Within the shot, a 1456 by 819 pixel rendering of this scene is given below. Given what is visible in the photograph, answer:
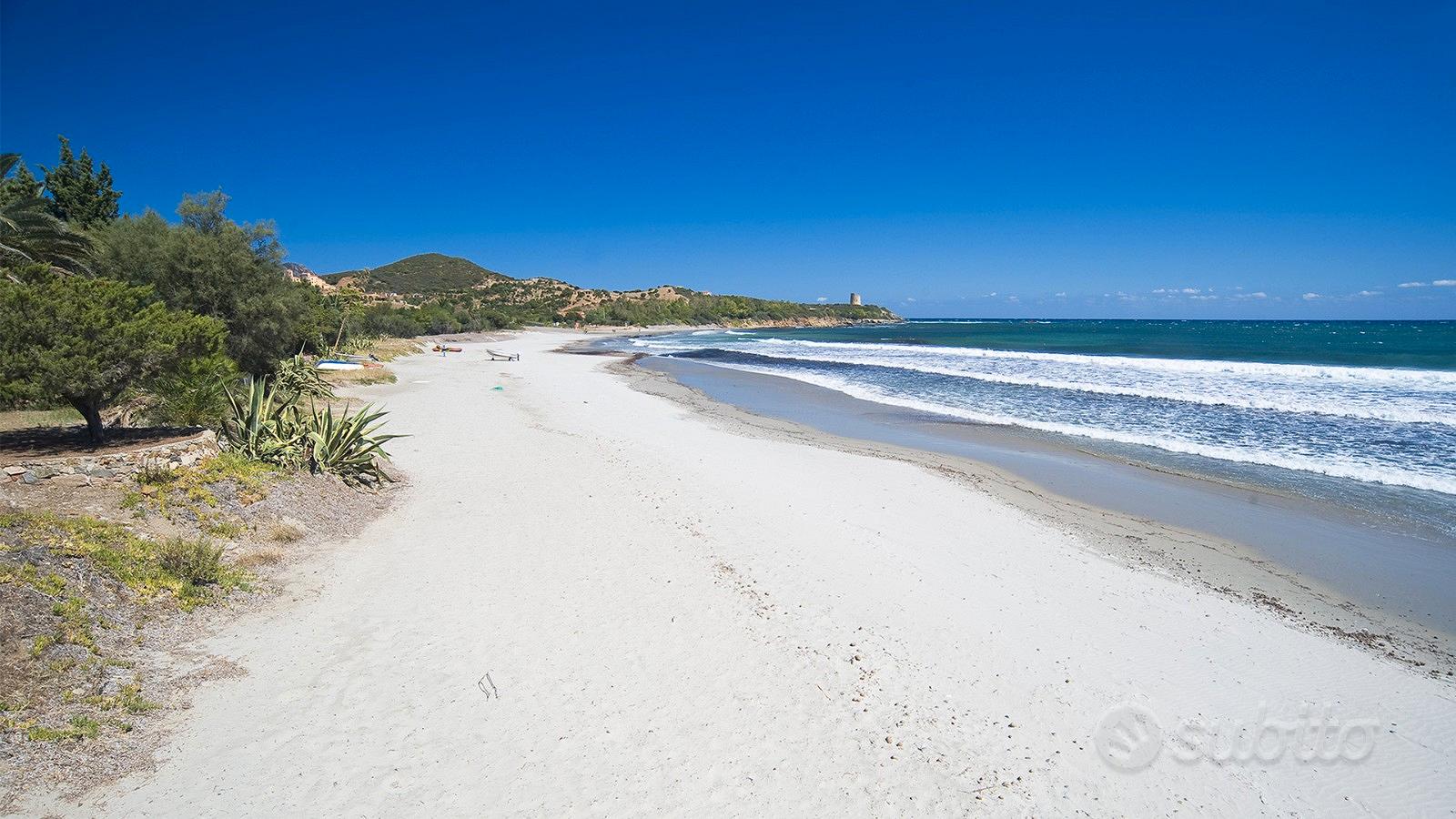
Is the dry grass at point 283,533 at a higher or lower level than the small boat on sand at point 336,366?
lower

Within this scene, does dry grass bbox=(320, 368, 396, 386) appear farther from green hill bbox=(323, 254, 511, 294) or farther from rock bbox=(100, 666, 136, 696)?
green hill bbox=(323, 254, 511, 294)

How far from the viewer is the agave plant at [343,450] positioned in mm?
7902

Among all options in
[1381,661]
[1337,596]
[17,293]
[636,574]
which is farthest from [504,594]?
[1337,596]

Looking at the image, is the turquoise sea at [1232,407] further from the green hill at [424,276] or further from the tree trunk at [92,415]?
the green hill at [424,276]

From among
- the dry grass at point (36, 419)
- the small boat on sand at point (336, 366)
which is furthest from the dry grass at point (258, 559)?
the small boat on sand at point (336, 366)

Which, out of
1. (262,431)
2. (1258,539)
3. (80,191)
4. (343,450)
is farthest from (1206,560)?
(80,191)

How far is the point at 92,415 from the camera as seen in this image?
6637 mm

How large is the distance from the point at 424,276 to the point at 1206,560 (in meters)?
127

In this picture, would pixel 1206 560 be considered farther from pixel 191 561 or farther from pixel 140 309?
pixel 140 309

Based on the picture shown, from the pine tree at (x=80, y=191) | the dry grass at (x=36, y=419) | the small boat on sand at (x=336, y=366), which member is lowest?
the dry grass at (x=36, y=419)

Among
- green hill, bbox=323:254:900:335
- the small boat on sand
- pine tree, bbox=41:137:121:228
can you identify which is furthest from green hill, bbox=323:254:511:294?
the small boat on sand

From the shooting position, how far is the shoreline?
5480 millimetres

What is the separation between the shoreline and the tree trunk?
→ 10.7 meters

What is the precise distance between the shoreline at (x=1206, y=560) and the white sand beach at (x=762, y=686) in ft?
0.98
